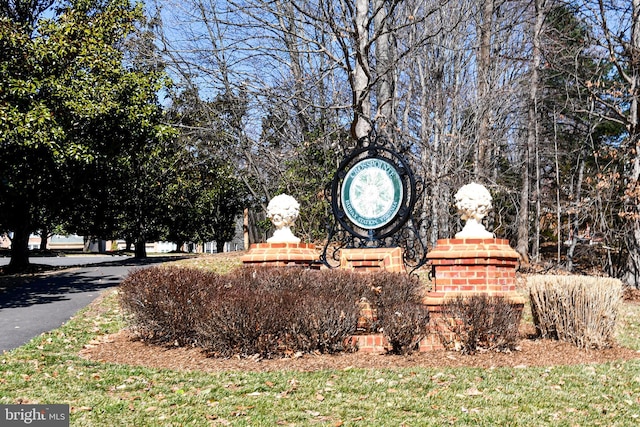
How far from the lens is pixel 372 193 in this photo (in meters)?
9.34

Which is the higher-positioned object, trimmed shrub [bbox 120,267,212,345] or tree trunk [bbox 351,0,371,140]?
tree trunk [bbox 351,0,371,140]

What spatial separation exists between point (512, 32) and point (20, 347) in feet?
58.6

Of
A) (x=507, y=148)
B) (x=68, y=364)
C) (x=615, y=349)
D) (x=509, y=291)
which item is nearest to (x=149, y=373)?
(x=68, y=364)

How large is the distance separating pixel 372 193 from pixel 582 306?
3.52 m

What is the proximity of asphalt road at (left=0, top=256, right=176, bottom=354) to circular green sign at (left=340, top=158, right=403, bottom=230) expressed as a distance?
4.90 meters

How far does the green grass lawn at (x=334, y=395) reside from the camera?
451 cm

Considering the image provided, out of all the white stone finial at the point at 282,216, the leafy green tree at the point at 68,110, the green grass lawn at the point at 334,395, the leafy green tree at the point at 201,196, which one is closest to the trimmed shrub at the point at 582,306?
the green grass lawn at the point at 334,395

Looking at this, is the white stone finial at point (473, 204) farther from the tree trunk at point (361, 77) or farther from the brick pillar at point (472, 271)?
the tree trunk at point (361, 77)

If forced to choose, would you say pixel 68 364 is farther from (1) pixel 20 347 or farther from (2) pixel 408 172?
(2) pixel 408 172

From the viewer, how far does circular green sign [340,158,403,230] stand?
9.13m

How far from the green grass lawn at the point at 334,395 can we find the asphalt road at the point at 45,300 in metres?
2.62

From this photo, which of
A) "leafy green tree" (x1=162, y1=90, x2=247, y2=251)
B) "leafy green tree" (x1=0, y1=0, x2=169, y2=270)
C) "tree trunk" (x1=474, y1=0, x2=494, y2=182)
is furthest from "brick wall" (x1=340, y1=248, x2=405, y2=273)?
"leafy green tree" (x1=162, y1=90, x2=247, y2=251)

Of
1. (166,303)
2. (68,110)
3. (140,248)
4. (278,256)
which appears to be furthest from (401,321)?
(140,248)

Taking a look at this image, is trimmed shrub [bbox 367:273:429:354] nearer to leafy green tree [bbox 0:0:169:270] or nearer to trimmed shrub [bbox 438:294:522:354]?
trimmed shrub [bbox 438:294:522:354]
